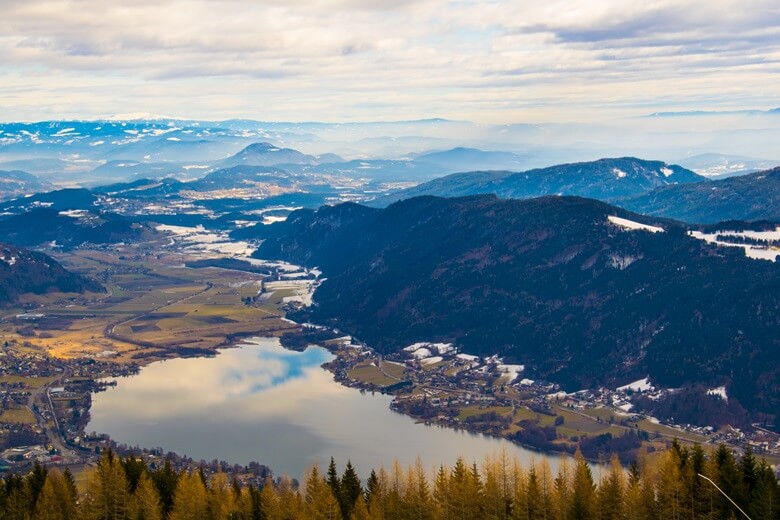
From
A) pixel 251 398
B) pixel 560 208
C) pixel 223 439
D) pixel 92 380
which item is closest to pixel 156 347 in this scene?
pixel 92 380

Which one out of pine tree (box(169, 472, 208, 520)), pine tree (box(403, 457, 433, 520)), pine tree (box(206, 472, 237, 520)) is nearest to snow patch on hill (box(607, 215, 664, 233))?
pine tree (box(403, 457, 433, 520))

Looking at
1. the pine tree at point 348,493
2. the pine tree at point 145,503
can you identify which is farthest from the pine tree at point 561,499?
the pine tree at point 145,503

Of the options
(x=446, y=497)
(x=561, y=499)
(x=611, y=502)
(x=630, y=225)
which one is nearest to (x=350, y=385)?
(x=630, y=225)

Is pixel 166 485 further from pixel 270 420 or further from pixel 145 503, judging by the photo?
pixel 270 420

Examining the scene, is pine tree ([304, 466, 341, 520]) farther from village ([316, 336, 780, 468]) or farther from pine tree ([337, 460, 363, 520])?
village ([316, 336, 780, 468])

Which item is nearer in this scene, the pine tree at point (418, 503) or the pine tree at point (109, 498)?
the pine tree at point (418, 503)

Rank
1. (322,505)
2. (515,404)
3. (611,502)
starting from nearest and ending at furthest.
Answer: (322,505) → (611,502) → (515,404)

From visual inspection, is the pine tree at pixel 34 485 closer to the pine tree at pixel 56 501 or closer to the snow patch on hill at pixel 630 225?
the pine tree at pixel 56 501
